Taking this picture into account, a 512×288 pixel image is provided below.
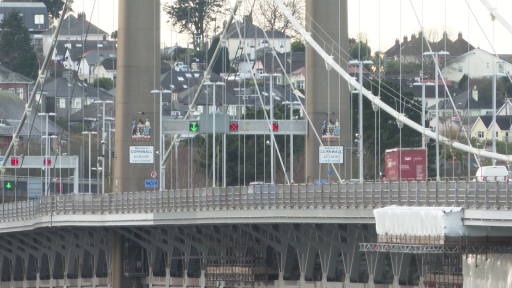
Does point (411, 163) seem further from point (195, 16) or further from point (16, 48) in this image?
point (16, 48)

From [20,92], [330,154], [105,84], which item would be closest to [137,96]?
[330,154]

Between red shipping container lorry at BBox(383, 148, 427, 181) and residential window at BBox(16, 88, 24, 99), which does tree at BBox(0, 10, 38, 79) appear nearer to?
residential window at BBox(16, 88, 24, 99)

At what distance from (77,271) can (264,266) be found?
21625 mm

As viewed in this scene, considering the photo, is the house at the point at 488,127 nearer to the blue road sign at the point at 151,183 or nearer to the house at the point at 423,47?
the house at the point at 423,47

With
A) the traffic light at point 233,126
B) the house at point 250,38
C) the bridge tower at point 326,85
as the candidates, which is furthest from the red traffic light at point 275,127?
the house at point 250,38

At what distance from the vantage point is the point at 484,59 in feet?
488

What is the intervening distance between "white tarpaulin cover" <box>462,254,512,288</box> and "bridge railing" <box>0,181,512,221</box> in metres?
2.20

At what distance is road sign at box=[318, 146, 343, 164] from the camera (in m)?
87.2

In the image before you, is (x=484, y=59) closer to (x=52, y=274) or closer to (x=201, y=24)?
(x=201, y=24)

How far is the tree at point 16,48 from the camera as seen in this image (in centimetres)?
19438

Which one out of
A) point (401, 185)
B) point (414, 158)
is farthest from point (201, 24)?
point (401, 185)

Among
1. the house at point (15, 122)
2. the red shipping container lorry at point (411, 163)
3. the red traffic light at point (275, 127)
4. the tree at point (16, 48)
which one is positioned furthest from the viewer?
the tree at point (16, 48)

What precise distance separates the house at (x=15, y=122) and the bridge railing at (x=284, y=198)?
61.9m

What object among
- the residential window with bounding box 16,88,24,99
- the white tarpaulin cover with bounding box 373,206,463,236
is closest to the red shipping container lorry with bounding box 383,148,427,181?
the white tarpaulin cover with bounding box 373,206,463,236
